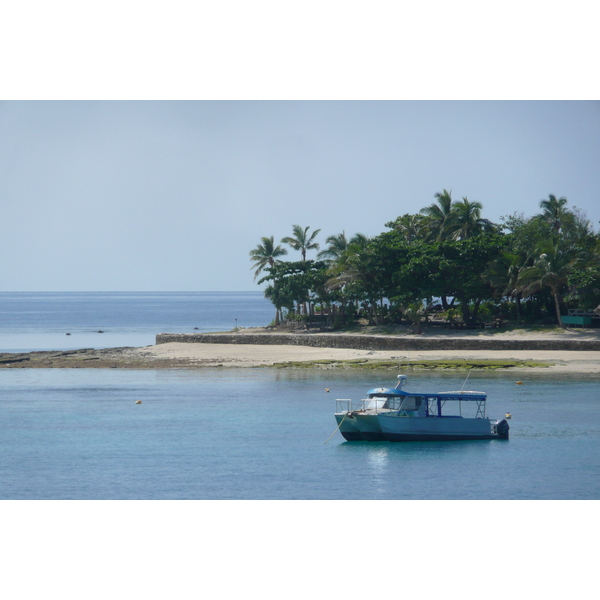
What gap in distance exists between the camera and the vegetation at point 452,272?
157ft

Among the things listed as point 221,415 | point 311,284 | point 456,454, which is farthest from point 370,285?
point 456,454

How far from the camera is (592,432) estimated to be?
1016 inches

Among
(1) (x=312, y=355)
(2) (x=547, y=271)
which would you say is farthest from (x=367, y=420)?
(2) (x=547, y=271)

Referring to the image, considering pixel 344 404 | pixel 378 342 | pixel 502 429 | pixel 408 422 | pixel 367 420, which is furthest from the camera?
pixel 378 342

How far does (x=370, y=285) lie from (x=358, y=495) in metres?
36.4

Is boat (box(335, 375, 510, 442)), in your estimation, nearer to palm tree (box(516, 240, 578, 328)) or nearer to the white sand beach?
the white sand beach

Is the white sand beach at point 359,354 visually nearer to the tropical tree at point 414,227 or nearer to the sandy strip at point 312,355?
the sandy strip at point 312,355

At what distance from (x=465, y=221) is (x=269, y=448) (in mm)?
40963

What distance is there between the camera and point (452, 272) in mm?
51438

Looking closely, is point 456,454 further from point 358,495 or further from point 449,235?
point 449,235

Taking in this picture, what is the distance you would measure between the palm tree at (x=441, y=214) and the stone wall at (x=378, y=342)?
13939 mm

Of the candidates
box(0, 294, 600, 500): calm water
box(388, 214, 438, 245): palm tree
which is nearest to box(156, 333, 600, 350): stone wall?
box(0, 294, 600, 500): calm water

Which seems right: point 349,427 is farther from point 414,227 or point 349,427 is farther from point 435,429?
point 414,227

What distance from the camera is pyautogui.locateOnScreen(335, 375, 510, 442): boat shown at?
25281 millimetres
